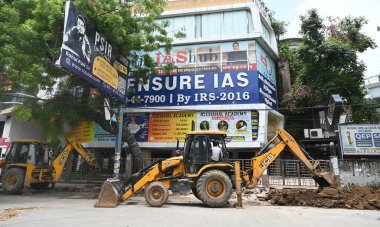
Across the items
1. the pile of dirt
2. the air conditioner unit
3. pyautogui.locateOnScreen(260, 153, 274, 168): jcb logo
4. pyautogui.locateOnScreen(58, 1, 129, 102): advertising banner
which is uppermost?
pyautogui.locateOnScreen(58, 1, 129, 102): advertising banner

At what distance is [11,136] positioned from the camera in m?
22.1

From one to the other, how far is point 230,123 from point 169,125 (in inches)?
151

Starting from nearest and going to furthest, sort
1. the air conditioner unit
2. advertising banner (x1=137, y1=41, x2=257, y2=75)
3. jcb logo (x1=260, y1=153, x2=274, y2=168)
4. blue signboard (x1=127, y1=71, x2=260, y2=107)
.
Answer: jcb logo (x1=260, y1=153, x2=274, y2=168)
blue signboard (x1=127, y1=71, x2=260, y2=107)
advertising banner (x1=137, y1=41, x2=257, y2=75)
the air conditioner unit

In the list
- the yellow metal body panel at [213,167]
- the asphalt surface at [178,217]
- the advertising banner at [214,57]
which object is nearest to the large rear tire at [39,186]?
the asphalt surface at [178,217]

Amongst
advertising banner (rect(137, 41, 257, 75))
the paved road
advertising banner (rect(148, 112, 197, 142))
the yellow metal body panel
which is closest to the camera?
the paved road

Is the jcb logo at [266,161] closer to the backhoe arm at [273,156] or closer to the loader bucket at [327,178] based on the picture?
the backhoe arm at [273,156]

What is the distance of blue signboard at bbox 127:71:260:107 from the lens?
58.9 ft

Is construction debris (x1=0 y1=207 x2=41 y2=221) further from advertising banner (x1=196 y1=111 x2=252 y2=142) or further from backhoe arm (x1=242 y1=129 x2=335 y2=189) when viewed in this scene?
advertising banner (x1=196 y1=111 x2=252 y2=142)

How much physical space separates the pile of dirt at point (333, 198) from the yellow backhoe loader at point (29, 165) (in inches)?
339

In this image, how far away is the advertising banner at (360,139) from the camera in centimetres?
1514

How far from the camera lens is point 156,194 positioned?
32.2 ft

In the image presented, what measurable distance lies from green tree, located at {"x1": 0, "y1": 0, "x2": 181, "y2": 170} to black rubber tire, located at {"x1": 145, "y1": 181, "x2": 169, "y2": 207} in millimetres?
5656

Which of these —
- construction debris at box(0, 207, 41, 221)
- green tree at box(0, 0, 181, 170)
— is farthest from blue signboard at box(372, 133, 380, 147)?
construction debris at box(0, 207, 41, 221)

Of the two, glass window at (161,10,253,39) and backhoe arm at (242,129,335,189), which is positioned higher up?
glass window at (161,10,253,39)
